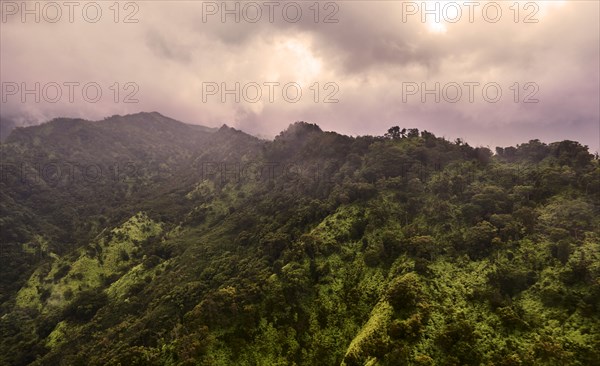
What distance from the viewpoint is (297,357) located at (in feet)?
240

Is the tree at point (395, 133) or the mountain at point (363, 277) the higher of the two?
the tree at point (395, 133)

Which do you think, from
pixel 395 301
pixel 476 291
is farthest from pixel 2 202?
pixel 476 291

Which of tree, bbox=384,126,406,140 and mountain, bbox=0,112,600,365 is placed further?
tree, bbox=384,126,406,140

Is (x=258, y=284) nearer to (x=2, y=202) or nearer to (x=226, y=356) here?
(x=226, y=356)

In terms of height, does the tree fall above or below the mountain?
above

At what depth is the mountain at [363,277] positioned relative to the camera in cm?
6359

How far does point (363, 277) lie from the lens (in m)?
86.9

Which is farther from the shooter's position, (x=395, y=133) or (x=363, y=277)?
(x=395, y=133)

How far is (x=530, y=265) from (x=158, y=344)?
76902 mm

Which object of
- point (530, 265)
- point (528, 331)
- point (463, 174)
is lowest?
point (528, 331)

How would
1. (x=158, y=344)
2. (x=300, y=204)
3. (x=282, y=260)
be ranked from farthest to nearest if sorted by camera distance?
(x=300, y=204) < (x=282, y=260) < (x=158, y=344)

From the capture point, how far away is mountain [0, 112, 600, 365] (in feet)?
209

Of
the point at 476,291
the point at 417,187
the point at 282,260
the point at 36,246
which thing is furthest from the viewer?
the point at 36,246

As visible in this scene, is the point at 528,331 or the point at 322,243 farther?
the point at 322,243
